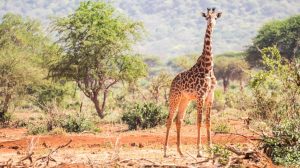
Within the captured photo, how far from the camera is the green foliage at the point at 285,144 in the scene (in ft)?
34.1

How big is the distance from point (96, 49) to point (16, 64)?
4862mm

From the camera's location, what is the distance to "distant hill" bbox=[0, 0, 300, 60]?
16040 centimetres

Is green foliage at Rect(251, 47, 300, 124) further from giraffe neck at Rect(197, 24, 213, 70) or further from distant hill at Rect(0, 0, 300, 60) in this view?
distant hill at Rect(0, 0, 300, 60)

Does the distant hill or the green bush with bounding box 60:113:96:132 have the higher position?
the distant hill

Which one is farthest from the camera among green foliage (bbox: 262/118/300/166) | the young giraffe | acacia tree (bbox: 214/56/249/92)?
acacia tree (bbox: 214/56/249/92)

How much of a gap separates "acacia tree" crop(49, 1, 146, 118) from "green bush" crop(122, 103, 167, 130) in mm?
6144

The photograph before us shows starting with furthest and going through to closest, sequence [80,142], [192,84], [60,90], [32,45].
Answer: [32,45] → [60,90] → [80,142] → [192,84]

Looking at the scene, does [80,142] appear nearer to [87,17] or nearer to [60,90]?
[87,17]

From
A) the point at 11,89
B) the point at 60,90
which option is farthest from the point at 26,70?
the point at 60,90

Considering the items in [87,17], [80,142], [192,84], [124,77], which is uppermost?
[87,17]

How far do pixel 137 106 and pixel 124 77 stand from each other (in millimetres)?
6477

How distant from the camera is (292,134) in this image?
10.8 m

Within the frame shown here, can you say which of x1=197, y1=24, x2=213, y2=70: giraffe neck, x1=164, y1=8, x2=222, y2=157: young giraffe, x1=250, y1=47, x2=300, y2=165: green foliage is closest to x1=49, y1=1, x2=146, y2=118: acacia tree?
x1=164, y1=8, x2=222, y2=157: young giraffe

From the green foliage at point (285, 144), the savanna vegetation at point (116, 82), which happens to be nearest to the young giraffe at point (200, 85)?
the savanna vegetation at point (116, 82)
